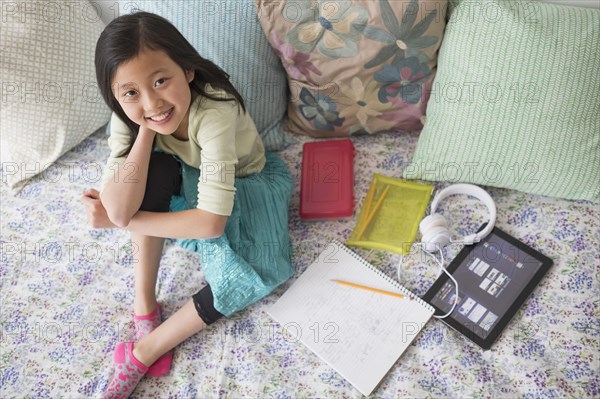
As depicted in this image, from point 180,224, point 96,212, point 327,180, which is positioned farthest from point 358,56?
point 96,212

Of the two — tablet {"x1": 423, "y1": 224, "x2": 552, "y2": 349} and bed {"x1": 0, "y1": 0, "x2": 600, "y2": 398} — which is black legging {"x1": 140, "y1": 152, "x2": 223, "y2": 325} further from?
tablet {"x1": 423, "y1": 224, "x2": 552, "y2": 349}

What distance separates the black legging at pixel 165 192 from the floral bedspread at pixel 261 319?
0.20 feet

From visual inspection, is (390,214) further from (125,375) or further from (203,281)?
(125,375)

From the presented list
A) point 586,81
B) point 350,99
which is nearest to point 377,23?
point 350,99

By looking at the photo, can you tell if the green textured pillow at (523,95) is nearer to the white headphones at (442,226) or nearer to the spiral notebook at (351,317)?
the white headphones at (442,226)

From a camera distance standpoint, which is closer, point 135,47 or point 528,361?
point 135,47

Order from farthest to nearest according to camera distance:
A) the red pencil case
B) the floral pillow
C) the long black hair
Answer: the red pencil case, the floral pillow, the long black hair

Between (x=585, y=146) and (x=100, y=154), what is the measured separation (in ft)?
3.77

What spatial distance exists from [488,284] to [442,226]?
0.51 ft

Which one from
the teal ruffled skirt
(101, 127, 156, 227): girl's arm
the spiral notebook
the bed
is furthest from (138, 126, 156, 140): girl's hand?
the spiral notebook

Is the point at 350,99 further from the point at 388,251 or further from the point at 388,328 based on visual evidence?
the point at 388,328

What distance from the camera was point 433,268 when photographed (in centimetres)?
121

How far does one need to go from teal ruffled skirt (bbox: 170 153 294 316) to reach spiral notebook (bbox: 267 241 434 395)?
6cm

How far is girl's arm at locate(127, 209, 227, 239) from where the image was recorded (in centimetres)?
107
